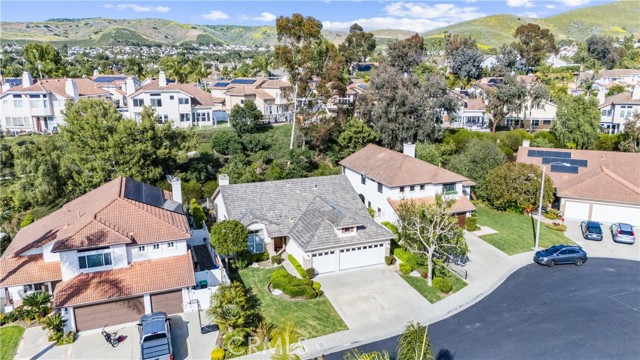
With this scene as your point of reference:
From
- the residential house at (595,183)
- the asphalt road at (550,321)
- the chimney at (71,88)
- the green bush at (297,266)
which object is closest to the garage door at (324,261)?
the green bush at (297,266)

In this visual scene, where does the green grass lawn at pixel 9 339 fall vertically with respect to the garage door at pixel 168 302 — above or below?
below

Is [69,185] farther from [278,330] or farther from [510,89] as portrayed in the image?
[510,89]

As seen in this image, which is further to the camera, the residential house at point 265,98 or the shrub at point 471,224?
the residential house at point 265,98

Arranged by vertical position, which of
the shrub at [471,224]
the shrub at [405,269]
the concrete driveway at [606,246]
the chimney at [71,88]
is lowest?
the concrete driveway at [606,246]

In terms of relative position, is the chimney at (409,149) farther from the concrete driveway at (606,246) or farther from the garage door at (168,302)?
the garage door at (168,302)

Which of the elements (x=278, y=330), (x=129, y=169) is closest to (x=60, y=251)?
(x=278, y=330)

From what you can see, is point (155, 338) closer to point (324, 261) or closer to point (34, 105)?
point (324, 261)

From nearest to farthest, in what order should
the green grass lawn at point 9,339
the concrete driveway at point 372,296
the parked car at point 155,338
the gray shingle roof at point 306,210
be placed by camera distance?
the parked car at point 155,338 → the green grass lawn at point 9,339 → the concrete driveway at point 372,296 → the gray shingle roof at point 306,210

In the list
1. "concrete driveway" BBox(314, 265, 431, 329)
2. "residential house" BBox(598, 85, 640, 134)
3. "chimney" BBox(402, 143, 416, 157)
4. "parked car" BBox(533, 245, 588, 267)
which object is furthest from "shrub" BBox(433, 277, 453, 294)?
"residential house" BBox(598, 85, 640, 134)
